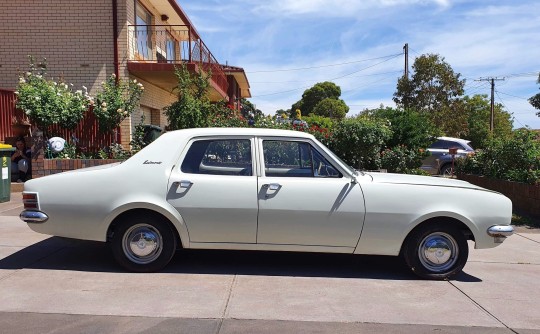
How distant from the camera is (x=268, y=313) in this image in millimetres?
4379

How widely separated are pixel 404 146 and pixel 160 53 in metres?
10.1

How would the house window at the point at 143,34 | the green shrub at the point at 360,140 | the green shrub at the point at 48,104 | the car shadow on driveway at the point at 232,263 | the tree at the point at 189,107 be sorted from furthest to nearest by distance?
1. the house window at the point at 143,34
2. the green shrub at the point at 360,140
3. the tree at the point at 189,107
4. the green shrub at the point at 48,104
5. the car shadow on driveway at the point at 232,263

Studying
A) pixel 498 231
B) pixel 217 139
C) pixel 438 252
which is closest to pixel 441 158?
pixel 498 231

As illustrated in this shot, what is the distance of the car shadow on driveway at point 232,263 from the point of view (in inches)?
220

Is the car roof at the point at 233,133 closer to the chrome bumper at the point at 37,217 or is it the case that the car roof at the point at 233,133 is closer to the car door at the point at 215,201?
the car door at the point at 215,201

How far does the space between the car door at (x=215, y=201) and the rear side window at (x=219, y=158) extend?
1 cm

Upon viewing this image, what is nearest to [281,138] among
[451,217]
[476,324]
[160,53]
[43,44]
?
[451,217]

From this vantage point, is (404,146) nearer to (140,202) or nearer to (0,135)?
(140,202)

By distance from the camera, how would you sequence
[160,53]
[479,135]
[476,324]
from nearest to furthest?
[476,324]
[160,53]
[479,135]

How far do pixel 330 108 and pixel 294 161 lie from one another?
212ft

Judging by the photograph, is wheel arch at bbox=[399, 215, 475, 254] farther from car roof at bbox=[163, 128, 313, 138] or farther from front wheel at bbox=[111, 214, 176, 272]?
front wheel at bbox=[111, 214, 176, 272]

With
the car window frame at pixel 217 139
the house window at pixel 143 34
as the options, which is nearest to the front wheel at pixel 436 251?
the car window frame at pixel 217 139

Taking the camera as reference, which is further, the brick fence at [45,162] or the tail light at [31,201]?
the brick fence at [45,162]

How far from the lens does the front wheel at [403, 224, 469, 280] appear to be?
5371 millimetres
